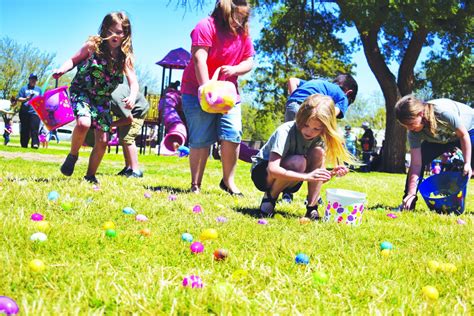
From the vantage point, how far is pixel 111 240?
7.79 feet

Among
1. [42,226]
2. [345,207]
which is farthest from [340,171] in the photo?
[42,226]

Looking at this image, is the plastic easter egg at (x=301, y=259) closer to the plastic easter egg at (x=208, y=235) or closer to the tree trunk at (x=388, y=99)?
the plastic easter egg at (x=208, y=235)

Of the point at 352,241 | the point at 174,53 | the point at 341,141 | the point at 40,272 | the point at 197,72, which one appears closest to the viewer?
the point at 40,272

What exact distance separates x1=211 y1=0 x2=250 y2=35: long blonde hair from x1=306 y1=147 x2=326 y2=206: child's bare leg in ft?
4.90

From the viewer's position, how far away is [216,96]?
4.08 m

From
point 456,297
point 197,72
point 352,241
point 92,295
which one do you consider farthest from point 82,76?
point 456,297

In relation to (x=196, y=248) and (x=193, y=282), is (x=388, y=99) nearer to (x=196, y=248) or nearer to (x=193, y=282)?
(x=196, y=248)

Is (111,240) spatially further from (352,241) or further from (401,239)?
(401,239)

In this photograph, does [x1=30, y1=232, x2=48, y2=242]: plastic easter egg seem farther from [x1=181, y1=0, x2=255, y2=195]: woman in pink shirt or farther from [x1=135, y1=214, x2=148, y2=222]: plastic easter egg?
[x1=181, y1=0, x2=255, y2=195]: woman in pink shirt

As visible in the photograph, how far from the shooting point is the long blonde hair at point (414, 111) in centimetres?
421

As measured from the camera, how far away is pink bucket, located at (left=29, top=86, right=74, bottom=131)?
4.38 meters

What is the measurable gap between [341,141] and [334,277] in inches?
62.1

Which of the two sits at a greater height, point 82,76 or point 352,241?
point 82,76

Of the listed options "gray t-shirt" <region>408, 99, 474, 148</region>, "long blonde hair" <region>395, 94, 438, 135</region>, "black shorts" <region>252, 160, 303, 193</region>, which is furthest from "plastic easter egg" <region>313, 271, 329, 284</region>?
"gray t-shirt" <region>408, 99, 474, 148</region>
